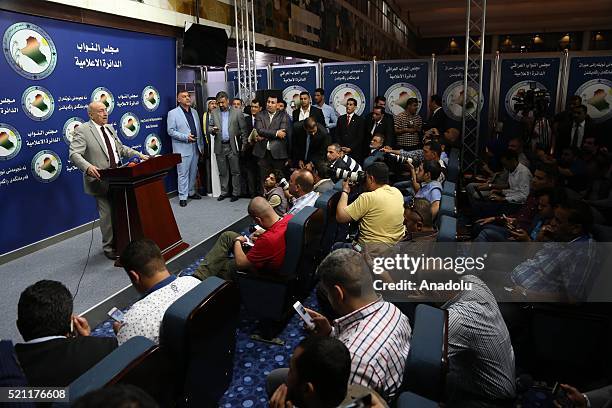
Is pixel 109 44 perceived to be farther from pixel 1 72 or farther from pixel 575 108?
pixel 575 108

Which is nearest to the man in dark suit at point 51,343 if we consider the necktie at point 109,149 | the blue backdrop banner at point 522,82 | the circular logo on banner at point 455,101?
the necktie at point 109,149

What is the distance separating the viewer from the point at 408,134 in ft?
22.1

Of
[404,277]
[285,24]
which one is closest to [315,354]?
[404,277]

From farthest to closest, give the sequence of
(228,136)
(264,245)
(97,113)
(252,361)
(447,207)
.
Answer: (228,136) → (97,113) → (447,207) → (264,245) → (252,361)

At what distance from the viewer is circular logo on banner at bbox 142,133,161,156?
675 centimetres

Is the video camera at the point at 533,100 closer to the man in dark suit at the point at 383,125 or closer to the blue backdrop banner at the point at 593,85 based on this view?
the blue backdrop banner at the point at 593,85

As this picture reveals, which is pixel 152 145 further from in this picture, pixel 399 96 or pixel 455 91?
pixel 455 91

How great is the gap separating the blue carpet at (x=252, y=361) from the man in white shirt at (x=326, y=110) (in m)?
4.39

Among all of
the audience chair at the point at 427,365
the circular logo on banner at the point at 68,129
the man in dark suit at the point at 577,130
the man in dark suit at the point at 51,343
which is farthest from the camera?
the man in dark suit at the point at 577,130

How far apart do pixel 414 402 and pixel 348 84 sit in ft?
22.9

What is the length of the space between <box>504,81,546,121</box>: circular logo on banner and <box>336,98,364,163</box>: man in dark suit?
248cm

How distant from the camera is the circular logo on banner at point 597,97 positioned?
267 inches

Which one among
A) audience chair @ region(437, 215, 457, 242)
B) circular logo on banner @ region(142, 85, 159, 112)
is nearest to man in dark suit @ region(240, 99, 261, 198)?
circular logo on banner @ region(142, 85, 159, 112)

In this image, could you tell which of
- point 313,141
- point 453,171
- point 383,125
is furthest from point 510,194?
point 313,141
